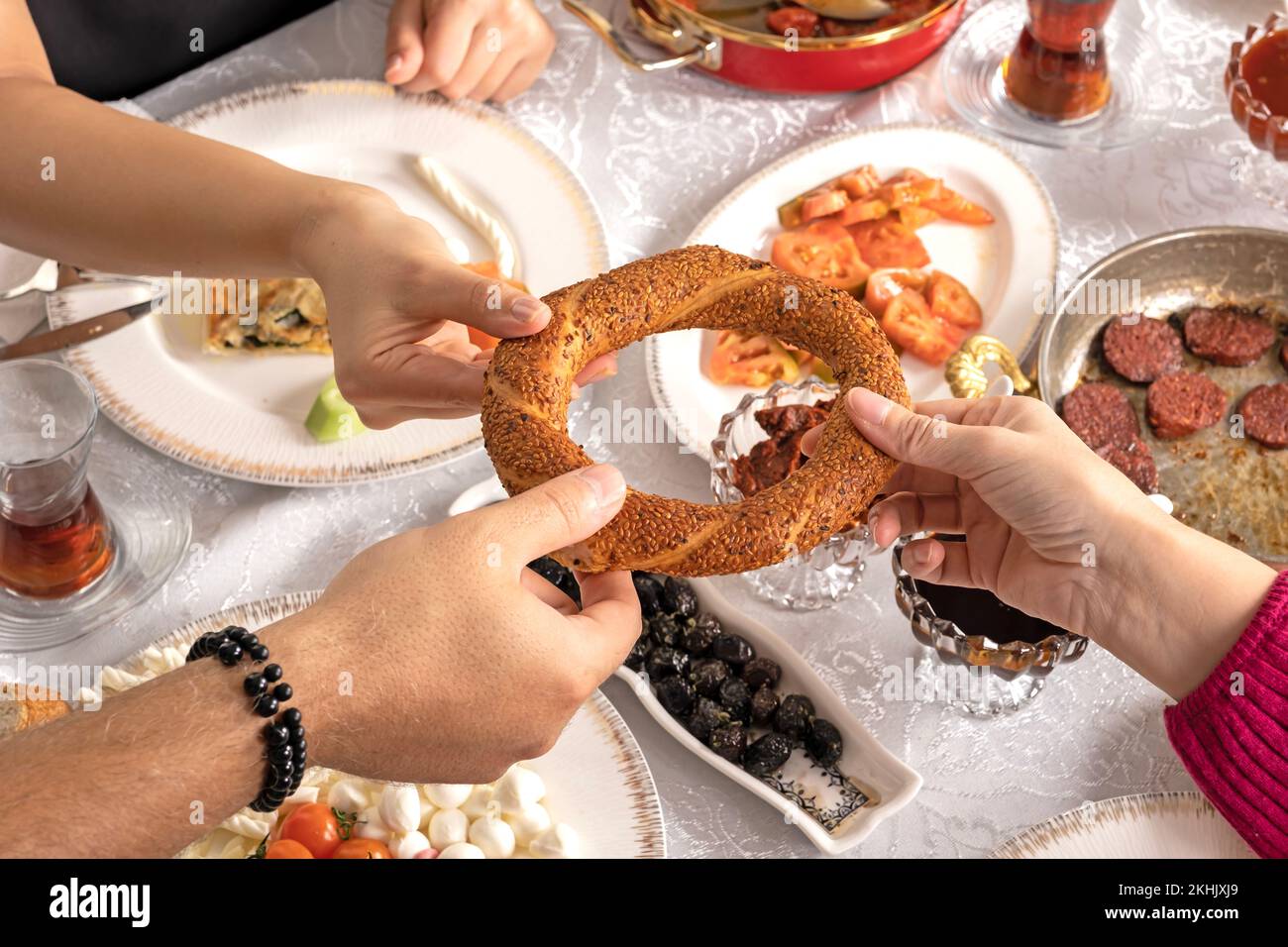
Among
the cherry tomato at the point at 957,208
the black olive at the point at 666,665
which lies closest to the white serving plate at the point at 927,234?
the cherry tomato at the point at 957,208

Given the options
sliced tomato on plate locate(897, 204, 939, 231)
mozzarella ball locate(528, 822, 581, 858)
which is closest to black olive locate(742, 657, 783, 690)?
mozzarella ball locate(528, 822, 581, 858)

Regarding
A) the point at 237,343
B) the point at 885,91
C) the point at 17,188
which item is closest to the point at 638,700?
the point at 237,343

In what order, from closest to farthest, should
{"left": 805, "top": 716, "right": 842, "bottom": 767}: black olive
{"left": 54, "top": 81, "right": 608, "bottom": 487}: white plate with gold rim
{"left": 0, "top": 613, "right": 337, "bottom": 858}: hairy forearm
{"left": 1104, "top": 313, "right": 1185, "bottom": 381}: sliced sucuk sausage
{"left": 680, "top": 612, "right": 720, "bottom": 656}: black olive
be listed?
{"left": 0, "top": 613, "right": 337, "bottom": 858}: hairy forearm
{"left": 805, "top": 716, "right": 842, "bottom": 767}: black olive
{"left": 680, "top": 612, "right": 720, "bottom": 656}: black olive
{"left": 54, "top": 81, "right": 608, "bottom": 487}: white plate with gold rim
{"left": 1104, "top": 313, "right": 1185, "bottom": 381}: sliced sucuk sausage

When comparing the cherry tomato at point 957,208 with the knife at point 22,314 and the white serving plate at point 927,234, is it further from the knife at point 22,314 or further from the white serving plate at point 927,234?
the knife at point 22,314

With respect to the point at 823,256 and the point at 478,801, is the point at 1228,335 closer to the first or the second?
the point at 823,256

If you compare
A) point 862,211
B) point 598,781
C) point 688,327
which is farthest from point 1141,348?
point 598,781

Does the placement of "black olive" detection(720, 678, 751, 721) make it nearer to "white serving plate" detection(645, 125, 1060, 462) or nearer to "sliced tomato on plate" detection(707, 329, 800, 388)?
"white serving plate" detection(645, 125, 1060, 462)

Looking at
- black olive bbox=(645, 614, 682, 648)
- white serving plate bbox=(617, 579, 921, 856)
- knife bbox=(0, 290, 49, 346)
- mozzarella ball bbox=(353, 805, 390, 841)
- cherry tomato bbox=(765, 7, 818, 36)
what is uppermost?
cherry tomato bbox=(765, 7, 818, 36)
